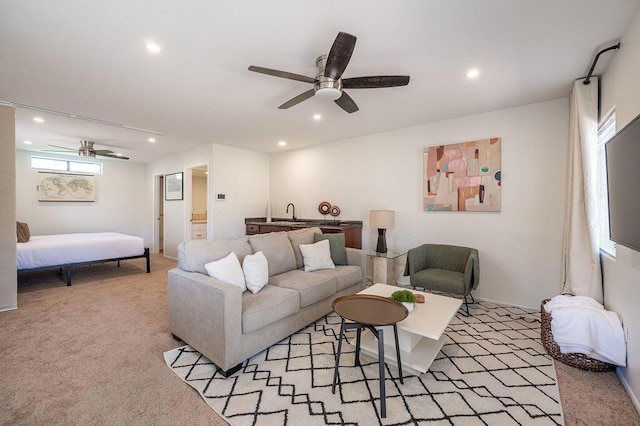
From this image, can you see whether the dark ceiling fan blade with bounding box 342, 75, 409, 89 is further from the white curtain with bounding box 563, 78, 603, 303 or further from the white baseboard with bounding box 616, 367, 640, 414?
the white baseboard with bounding box 616, 367, 640, 414

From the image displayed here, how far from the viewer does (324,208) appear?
5105 millimetres

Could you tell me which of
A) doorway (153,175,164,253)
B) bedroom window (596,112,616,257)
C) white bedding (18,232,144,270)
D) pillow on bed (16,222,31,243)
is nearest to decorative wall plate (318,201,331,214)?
white bedding (18,232,144,270)

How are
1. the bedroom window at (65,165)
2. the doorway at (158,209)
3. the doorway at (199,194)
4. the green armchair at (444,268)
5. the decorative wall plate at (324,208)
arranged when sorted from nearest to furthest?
the green armchair at (444,268) < the decorative wall plate at (324,208) < the bedroom window at (65,165) < the doorway at (158,209) < the doorway at (199,194)

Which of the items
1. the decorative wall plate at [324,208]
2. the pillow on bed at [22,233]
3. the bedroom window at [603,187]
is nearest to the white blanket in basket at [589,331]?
the bedroom window at [603,187]

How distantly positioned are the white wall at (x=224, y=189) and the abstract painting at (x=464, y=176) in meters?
3.56

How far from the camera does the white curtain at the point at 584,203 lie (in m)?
2.40

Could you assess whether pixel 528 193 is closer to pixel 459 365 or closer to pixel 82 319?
pixel 459 365

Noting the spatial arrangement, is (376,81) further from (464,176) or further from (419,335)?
(464,176)

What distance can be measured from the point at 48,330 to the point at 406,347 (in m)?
3.41

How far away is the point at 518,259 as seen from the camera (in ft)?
10.9

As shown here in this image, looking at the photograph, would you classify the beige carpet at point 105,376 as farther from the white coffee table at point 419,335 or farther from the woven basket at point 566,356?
the white coffee table at point 419,335

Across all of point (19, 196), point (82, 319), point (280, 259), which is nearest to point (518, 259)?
Result: point (280, 259)

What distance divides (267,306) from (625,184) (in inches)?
97.2

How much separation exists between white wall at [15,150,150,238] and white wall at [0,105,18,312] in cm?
377
